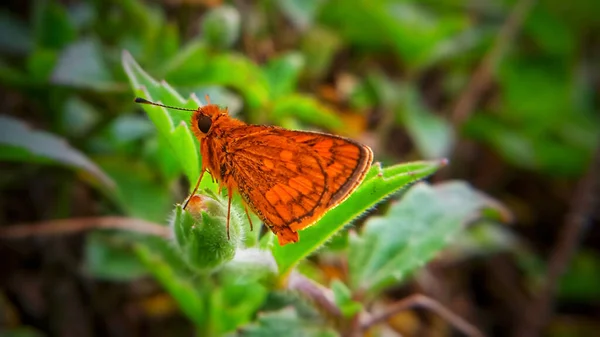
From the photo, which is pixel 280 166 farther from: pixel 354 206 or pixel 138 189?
pixel 138 189

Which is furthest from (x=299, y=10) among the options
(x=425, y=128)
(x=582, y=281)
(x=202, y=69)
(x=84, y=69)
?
(x=582, y=281)

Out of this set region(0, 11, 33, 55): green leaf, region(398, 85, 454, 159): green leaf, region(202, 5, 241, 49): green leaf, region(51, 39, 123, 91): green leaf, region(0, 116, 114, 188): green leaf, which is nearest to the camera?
region(0, 116, 114, 188): green leaf

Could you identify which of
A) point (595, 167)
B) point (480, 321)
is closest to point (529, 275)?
point (480, 321)

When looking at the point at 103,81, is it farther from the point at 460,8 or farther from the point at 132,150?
the point at 460,8

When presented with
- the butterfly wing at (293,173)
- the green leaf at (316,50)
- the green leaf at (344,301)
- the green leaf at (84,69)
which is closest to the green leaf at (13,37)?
the green leaf at (84,69)

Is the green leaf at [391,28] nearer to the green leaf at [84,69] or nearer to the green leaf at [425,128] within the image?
the green leaf at [425,128]

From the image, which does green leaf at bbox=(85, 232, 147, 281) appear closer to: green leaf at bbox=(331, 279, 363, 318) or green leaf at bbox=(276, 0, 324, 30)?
green leaf at bbox=(331, 279, 363, 318)

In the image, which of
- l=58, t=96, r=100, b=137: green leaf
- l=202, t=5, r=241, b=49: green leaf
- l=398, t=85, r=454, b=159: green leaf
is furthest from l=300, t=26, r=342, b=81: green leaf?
l=58, t=96, r=100, b=137: green leaf
